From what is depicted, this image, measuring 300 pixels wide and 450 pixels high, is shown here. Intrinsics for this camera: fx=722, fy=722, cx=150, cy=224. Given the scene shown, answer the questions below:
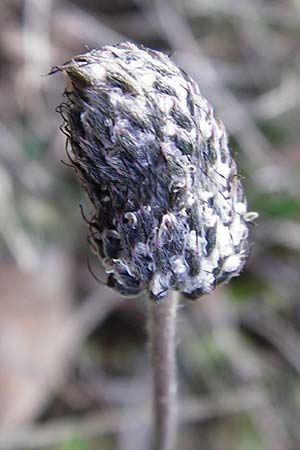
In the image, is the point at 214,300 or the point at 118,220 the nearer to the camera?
the point at 118,220

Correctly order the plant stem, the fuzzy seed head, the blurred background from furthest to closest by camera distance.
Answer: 1. the blurred background
2. the plant stem
3. the fuzzy seed head

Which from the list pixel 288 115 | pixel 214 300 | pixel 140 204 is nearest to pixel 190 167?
pixel 140 204

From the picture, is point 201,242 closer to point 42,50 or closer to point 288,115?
point 288,115

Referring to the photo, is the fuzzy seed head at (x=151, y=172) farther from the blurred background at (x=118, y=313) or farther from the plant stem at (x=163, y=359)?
the blurred background at (x=118, y=313)

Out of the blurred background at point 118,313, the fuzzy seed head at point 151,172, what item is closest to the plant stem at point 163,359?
the fuzzy seed head at point 151,172

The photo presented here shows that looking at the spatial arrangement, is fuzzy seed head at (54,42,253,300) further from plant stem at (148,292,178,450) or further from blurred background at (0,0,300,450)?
blurred background at (0,0,300,450)

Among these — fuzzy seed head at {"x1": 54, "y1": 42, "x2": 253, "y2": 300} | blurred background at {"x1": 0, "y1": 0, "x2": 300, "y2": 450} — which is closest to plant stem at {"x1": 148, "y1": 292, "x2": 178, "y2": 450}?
fuzzy seed head at {"x1": 54, "y1": 42, "x2": 253, "y2": 300}
